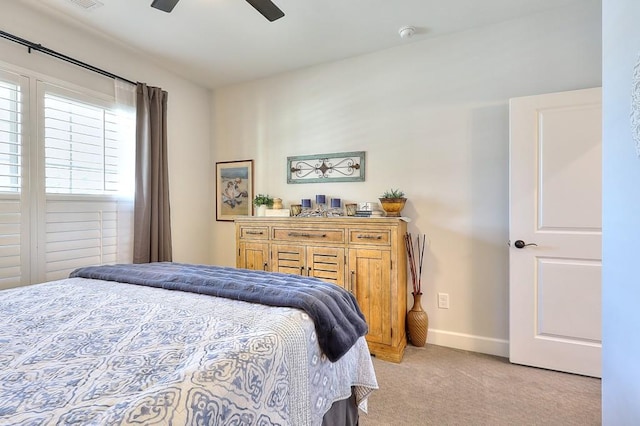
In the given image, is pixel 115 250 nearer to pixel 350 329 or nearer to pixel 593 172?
pixel 350 329

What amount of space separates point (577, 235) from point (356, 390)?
6.39ft

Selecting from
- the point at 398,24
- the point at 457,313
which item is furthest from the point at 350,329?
the point at 398,24

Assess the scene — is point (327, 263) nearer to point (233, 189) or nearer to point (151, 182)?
point (233, 189)

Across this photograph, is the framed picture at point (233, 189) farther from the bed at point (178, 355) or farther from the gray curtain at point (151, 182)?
the bed at point (178, 355)

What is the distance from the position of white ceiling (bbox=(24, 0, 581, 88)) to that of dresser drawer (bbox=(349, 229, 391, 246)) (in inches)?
67.7

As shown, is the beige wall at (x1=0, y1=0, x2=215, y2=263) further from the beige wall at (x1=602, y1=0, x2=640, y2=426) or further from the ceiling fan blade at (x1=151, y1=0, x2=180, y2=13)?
the beige wall at (x1=602, y1=0, x2=640, y2=426)

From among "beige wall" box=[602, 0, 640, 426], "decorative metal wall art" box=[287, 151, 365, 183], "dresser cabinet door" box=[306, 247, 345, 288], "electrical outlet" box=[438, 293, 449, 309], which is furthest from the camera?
"decorative metal wall art" box=[287, 151, 365, 183]

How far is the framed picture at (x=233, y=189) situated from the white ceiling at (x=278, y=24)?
45.2 inches

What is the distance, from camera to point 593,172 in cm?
213

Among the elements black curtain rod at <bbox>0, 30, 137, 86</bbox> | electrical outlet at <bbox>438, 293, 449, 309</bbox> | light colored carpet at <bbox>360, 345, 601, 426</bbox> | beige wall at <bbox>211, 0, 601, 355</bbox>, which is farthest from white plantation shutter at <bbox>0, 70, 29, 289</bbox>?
electrical outlet at <bbox>438, 293, 449, 309</bbox>

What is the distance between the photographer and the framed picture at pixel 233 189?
3.58m

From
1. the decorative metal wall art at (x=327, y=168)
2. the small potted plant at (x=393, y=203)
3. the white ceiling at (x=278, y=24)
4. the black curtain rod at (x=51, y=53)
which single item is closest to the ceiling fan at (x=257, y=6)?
the white ceiling at (x=278, y=24)

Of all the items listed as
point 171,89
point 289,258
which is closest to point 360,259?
point 289,258

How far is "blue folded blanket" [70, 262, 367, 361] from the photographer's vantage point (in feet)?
3.84
